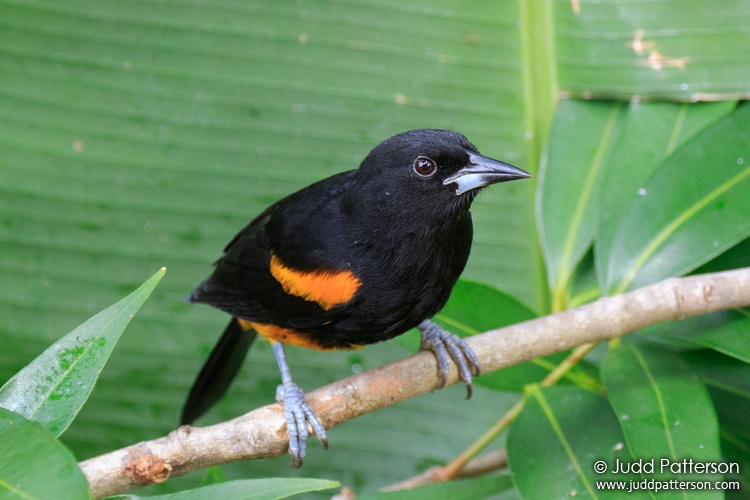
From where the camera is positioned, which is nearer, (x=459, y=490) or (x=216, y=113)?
(x=459, y=490)

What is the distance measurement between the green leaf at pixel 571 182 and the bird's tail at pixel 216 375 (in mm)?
980

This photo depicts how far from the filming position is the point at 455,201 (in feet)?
5.94

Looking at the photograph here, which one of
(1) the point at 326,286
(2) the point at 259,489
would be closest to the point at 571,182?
(1) the point at 326,286

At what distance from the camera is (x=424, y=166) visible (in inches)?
70.8

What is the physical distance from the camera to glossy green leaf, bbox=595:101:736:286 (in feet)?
7.61

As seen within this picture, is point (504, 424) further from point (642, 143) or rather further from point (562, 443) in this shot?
point (642, 143)

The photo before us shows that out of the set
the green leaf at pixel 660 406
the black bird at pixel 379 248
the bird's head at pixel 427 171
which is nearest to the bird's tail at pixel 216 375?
the black bird at pixel 379 248

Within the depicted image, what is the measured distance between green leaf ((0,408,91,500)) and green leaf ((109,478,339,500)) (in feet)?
0.71

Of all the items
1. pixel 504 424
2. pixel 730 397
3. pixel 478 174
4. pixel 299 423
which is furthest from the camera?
pixel 504 424

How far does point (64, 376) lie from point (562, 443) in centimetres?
116

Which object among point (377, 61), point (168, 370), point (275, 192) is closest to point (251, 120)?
point (275, 192)

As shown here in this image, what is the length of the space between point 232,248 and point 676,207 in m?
1.24

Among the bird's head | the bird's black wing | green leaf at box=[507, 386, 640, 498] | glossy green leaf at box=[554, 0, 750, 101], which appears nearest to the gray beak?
the bird's head

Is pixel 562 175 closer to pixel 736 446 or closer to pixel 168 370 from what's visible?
pixel 736 446
